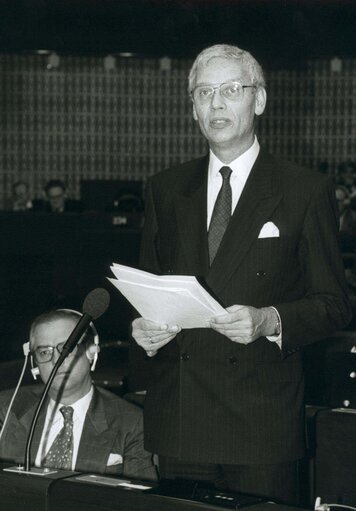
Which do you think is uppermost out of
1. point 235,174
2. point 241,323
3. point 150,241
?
point 235,174

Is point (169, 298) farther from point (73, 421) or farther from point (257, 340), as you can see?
point (73, 421)

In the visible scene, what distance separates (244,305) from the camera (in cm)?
212

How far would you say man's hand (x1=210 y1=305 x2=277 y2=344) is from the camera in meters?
2.01

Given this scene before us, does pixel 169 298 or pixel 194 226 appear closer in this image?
pixel 169 298

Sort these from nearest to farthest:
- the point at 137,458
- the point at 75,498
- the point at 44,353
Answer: the point at 75,498 → the point at 137,458 → the point at 44,353

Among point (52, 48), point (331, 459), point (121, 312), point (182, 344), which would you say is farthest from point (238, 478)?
point (52, 48)

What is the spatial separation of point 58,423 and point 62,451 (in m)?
0.13

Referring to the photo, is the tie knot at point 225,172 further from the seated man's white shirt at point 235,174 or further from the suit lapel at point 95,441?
the suit lapel at point 95,441

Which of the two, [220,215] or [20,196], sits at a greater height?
[20,196]

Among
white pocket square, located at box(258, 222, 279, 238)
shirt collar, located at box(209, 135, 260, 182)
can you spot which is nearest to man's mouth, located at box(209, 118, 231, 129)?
shirt collar, located at box(209, 135, 260, 182)

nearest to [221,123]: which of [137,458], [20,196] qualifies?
[137,458]

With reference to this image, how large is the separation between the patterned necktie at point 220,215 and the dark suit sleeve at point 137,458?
36.8 inches

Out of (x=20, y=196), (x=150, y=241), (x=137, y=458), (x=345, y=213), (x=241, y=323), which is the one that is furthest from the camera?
(x=20, y=196)

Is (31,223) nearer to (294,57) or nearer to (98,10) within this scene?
(98,10)
